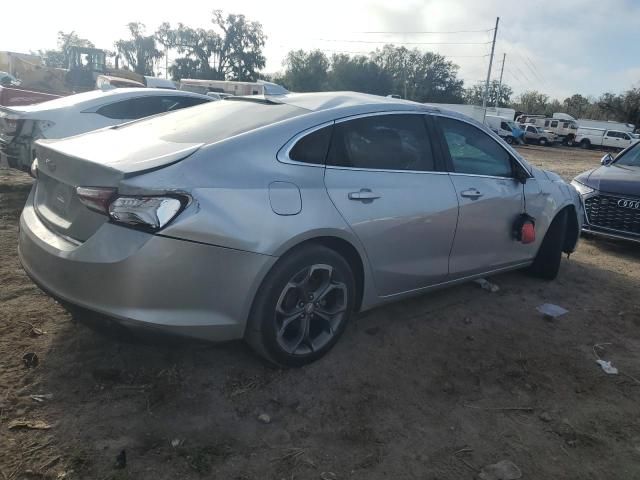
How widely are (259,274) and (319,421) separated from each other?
32.1 inches

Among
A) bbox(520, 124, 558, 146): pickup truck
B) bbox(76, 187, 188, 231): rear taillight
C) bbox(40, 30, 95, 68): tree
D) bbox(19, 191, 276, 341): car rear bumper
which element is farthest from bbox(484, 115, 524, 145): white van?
bbox(76, 187, 188, 231): rear taillight

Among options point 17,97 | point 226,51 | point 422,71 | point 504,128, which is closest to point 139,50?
point 226,51

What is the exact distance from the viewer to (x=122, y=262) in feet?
7.99

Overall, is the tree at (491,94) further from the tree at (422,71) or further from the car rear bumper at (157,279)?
the car rear bumper at (157,279)

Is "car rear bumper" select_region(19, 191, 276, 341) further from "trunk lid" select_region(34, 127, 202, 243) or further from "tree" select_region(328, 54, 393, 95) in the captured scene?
"tree" select_region(328, 54, 393, 95)

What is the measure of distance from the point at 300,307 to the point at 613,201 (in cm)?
502

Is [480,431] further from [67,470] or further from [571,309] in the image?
[571,309]

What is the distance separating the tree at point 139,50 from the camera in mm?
79688

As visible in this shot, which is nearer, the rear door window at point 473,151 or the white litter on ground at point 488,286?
the rear door window at point 473,151

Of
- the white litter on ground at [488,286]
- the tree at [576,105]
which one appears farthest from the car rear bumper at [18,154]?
the tree at [576,105]

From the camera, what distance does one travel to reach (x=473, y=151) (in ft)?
13.6

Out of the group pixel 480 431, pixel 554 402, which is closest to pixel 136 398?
pixel 480 431

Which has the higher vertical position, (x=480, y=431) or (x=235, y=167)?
(x=235, y=167)

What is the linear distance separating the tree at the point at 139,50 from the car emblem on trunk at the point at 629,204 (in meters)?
82.1
